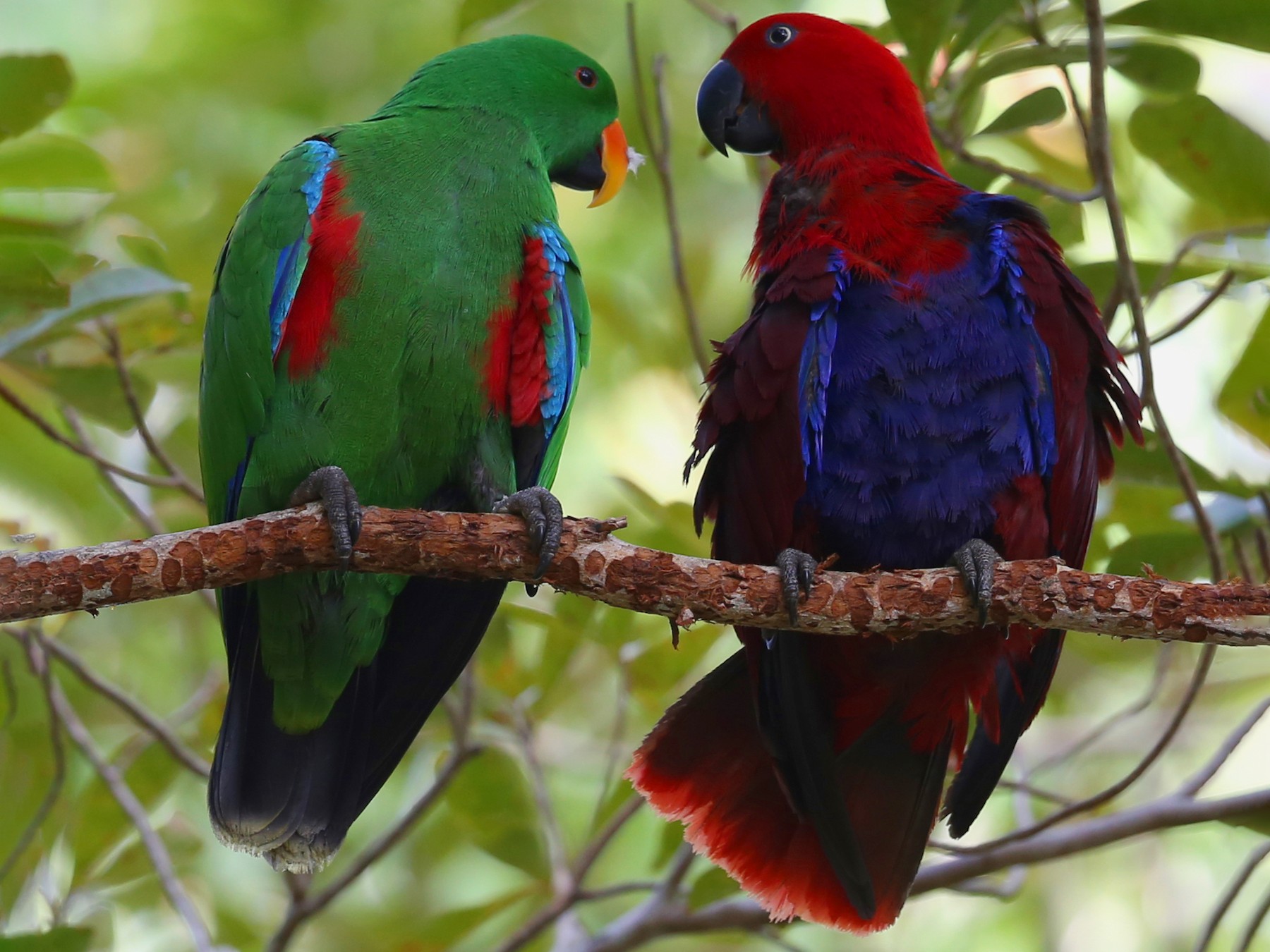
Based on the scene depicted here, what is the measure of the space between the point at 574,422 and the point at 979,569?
3654 mm

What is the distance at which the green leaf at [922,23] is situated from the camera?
2.96 metres

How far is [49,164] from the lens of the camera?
3445 mm

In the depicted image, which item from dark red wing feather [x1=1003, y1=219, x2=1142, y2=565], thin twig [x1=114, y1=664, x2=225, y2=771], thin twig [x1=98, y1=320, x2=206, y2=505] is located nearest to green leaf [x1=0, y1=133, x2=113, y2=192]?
thin twig [x1=98, y1=320, x2=206, y2=505]

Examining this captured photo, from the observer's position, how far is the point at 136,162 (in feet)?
17.6

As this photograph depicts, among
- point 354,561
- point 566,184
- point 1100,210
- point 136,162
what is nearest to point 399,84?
point 136,162

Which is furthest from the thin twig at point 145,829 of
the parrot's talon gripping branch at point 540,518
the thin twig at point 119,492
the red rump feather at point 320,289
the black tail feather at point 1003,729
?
the black tail feather at point 1003,729

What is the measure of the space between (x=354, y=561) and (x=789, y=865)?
1154mm

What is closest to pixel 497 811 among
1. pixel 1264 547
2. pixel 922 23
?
pixel 1264 547

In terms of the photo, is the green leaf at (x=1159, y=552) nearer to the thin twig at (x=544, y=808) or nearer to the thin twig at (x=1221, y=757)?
the thin twig at (x=1221, y=757)

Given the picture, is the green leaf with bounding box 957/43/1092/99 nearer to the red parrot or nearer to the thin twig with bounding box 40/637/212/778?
the red parrot

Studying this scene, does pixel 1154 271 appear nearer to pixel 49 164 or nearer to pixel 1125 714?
pixel 1125 714

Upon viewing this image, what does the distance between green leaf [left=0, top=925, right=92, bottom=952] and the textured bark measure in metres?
0.83

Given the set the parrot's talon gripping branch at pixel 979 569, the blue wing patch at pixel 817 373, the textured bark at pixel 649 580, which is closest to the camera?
the textured bark at pixel 649 580

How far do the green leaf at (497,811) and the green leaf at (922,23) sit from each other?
201cm
